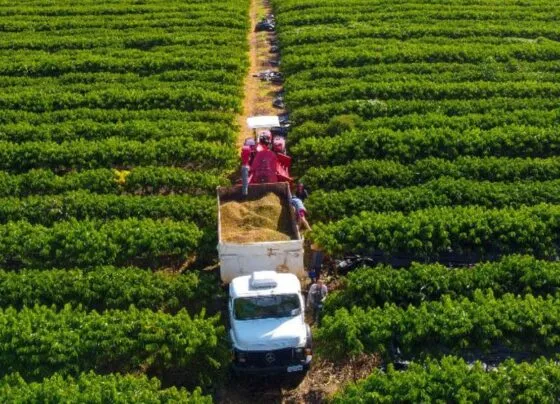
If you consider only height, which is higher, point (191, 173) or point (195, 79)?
point (195, 79)

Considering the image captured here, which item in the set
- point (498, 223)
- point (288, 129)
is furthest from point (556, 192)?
point (288, 129)

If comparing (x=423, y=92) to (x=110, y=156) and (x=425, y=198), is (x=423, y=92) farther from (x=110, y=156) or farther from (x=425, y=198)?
(x=110, y=156)

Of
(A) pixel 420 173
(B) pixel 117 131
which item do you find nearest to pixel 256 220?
(A) pixel 420 173

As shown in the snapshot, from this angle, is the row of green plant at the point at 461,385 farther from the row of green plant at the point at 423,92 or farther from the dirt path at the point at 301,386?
the row of green plant at the point at 423,92

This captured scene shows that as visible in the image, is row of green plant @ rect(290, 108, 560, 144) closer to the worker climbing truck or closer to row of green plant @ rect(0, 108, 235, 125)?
row of green plant @ rect(0, 108, 235, 125)

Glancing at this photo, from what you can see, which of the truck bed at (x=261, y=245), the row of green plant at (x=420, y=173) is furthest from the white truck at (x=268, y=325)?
the row of green plant at (x=420, y=173)

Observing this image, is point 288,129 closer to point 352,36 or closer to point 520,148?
point 520,148
